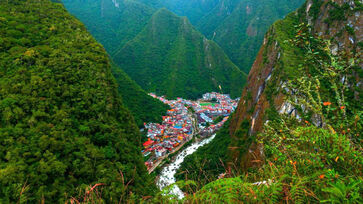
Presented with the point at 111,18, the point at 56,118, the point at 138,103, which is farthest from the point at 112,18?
the point at 56,118

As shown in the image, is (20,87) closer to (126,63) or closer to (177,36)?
(126,63)

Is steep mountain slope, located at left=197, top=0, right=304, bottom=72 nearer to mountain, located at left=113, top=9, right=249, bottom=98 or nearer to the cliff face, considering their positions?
mountain, located at left=113, top=9, right=249, bottom=98

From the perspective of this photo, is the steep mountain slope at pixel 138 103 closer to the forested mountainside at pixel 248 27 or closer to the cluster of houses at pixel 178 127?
the cluster of houses at pixel 178 127

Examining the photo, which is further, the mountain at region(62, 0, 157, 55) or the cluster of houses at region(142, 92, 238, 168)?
the mountain at region(62, 0, 157, 55)

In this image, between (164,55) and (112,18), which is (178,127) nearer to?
(164,55)

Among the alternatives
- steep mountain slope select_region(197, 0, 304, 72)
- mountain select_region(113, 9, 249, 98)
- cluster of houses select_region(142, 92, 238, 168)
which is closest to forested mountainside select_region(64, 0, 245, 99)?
A: mountain select_region(113, 9, 249, 98)

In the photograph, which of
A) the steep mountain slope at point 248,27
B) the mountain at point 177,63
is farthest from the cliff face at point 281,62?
the steep mountain slope at point 248,27
